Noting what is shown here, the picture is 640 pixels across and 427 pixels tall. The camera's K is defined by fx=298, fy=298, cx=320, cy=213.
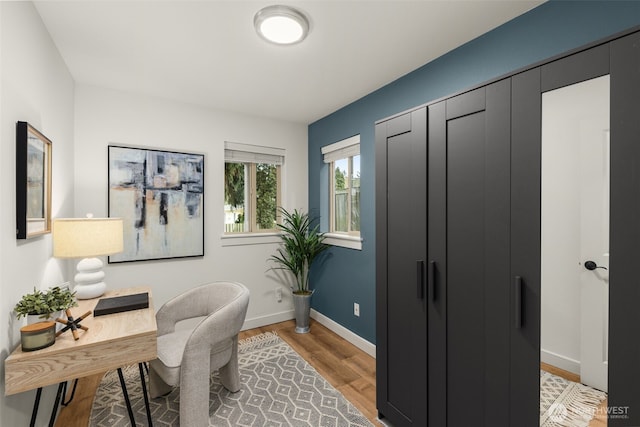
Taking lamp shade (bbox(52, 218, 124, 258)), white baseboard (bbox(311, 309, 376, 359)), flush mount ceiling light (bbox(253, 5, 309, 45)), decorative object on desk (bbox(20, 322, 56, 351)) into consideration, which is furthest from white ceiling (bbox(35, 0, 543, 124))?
white baseboard (bbox(311, 309, 376, 359))

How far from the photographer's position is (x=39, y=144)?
1643 millimetres

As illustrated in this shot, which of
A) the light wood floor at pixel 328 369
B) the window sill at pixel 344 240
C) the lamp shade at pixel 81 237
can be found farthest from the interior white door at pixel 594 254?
the lamp shade at pixel 81 237

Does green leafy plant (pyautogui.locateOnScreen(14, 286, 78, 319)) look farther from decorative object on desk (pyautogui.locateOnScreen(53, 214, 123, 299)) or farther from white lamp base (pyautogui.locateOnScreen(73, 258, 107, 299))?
white lamp base (pyautogui.locateOnScreen(73, 258, 107, 299))

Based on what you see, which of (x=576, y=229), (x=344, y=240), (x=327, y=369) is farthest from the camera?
(x=344, y=240)

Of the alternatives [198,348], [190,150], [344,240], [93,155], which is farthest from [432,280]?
[93,155]

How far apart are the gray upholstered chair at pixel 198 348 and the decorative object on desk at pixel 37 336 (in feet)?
2.12

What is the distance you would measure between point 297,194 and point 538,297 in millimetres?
2975

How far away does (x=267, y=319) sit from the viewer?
365cm

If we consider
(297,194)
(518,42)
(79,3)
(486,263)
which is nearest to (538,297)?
(486,263)

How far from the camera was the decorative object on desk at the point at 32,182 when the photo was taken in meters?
1.40

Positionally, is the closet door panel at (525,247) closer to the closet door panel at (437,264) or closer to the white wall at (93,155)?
the closet door panel at (437,264)

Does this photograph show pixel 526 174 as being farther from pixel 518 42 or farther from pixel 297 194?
pixel 297 194

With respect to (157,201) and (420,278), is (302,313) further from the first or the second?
(420,278)

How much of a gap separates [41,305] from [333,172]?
113 inches
